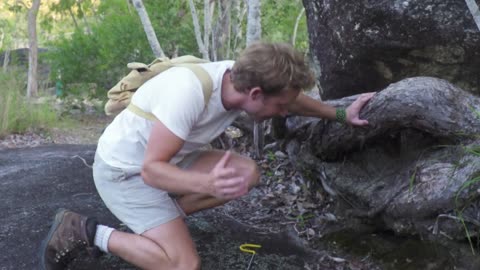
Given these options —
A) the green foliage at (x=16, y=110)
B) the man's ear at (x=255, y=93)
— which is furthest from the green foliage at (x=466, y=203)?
the green foliage at (x=16, y=110)

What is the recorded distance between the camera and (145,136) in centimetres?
281

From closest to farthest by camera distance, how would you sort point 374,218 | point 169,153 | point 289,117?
point 169,153 → point 374,218 → point 289,117

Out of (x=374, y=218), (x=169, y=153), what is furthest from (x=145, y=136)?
(x=374, y=218)

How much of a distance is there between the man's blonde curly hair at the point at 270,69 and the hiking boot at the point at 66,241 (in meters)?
1.15

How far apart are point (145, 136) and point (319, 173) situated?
1.55m

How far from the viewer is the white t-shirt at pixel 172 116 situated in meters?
2.52

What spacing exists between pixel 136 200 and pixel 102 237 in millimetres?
272

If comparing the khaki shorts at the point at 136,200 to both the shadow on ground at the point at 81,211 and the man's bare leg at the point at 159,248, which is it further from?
the shadow on ground at the point at 81,211

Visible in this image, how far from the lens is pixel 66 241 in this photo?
298 centimetres

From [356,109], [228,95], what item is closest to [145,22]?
[356,109]

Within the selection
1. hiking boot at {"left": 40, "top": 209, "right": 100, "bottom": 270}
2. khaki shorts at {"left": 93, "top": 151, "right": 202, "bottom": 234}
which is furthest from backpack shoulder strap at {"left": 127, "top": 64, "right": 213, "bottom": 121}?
hiking boot at {"left": 40, "top": 209, "right": 100, "bottom": 270}

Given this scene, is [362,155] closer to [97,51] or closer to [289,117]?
[289,117]

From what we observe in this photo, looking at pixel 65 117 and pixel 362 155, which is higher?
pixel 362 155

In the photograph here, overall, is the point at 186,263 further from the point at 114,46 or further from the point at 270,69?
the point at 114,46
